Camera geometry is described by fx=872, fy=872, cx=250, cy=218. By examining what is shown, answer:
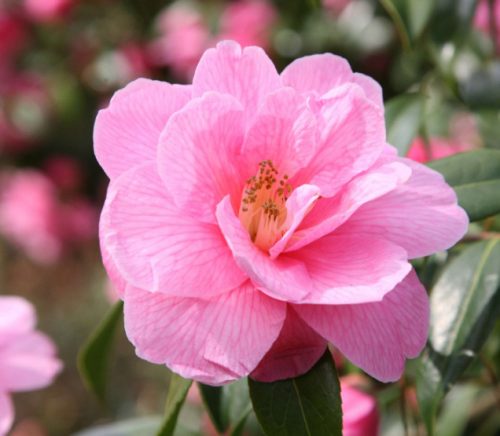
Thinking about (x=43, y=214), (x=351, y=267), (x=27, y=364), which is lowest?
(x=43, y=214)

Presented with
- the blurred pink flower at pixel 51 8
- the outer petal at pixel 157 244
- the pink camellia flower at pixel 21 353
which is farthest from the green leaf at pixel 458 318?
the blurred pink flower at pixel 51 8

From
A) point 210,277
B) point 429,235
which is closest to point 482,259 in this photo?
point 429,235

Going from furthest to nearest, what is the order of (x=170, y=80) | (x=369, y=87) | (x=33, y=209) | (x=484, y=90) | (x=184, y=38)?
(x=33, y=209), (x=170, y=80), (x=184, y=38), (x=484, y=90), (x=369, y=87)

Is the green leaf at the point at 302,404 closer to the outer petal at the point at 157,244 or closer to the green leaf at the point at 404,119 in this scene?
the outer petal at the point at 157,244

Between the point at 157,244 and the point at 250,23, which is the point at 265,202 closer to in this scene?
the point at 157,244

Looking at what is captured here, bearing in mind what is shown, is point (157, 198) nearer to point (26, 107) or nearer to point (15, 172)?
point (26, 107)

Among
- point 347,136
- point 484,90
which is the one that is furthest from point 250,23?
point 347,136
